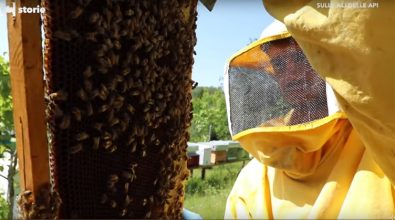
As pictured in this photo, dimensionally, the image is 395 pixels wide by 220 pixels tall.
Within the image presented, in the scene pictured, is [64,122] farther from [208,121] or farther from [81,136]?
[208,121]

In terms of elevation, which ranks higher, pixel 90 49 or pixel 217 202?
pixel 90 49

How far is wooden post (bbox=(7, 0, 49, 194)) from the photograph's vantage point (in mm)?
894

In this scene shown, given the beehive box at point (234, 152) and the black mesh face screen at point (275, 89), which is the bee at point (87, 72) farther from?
the beehive box at point (234, 152)

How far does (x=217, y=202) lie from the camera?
984 cm

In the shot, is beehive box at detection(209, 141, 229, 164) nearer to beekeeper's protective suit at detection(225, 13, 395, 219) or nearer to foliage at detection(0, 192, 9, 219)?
foliage at detection(0, 192, 9, 219)

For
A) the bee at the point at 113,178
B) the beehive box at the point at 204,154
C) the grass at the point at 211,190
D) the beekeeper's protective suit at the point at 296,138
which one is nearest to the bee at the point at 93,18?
the bee at the point at 113,178

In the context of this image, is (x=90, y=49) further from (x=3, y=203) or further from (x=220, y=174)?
(x=220, y=174)

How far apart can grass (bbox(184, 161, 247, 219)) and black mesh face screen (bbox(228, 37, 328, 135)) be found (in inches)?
268

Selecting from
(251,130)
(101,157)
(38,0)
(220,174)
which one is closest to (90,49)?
(38,0)

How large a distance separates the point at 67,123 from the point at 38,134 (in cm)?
7

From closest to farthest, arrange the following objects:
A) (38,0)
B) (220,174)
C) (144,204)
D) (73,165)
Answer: (38,0)
(73,165)
(144,204)
(220,174)

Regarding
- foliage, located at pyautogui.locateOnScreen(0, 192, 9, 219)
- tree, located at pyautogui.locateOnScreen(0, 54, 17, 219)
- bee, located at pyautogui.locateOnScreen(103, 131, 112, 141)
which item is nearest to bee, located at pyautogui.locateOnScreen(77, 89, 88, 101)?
bee, located at pyautogui.locateOnScreen(103, 131, 112, 141)

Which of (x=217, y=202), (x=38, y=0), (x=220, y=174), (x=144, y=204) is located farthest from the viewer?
(x=220, y=174)

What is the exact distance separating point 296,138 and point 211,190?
9358 millimetres
